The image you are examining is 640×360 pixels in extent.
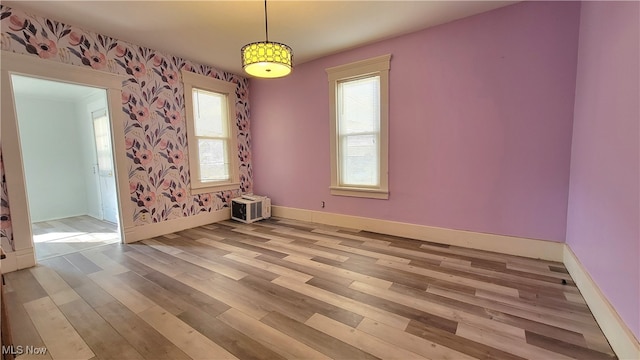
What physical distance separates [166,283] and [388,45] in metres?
3.60

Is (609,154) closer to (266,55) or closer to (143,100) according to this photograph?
(266,55)

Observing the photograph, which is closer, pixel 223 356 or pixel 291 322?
pixel 223 356

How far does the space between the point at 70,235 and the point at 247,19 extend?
399 centimetres

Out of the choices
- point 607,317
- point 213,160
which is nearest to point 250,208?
point 213,160

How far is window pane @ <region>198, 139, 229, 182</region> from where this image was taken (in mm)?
4328

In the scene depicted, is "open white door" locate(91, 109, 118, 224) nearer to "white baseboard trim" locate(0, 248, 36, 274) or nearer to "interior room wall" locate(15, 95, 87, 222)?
"interior room wall" locate(15, 95, 87, 222)

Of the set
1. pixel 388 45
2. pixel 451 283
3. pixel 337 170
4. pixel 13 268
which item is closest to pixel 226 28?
pixel 388 45

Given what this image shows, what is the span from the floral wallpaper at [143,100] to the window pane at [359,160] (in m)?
2.30

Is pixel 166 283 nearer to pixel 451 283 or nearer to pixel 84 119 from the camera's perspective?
pixel 451 283

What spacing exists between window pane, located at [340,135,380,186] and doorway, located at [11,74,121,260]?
12.3 ft

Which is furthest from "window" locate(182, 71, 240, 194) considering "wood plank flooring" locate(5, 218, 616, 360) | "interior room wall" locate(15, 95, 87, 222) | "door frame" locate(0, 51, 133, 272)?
"interior room wall" locate(15, 95, 87, 222)

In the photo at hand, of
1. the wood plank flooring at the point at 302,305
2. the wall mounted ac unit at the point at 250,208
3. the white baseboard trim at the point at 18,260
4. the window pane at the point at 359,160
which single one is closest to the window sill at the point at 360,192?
the window pane at the point at 359,160

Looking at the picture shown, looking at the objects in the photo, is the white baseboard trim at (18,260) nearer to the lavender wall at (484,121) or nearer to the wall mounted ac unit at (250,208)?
the wall mounted ac unit at (250,208)

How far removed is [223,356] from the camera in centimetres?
147
